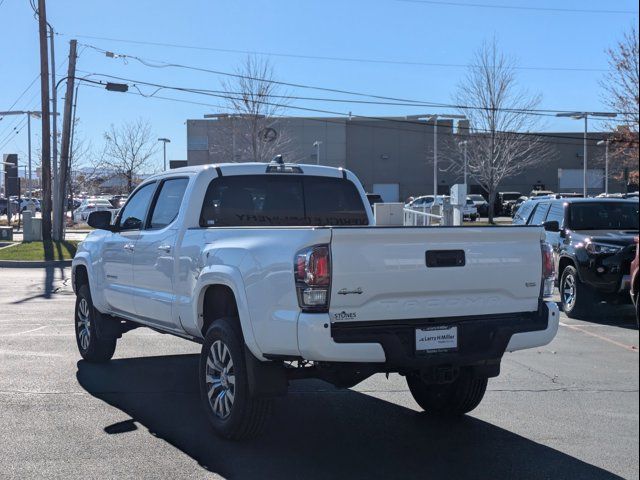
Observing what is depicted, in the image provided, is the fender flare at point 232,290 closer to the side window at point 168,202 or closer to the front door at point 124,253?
the side window at point 168,202

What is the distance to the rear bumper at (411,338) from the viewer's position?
4.60m

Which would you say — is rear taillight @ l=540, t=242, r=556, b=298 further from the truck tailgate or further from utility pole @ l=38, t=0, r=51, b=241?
utility pole @ l=38, t=0, r=51, b=241

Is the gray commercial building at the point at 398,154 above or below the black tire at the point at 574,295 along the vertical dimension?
above

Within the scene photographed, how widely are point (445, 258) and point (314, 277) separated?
0.92 metres

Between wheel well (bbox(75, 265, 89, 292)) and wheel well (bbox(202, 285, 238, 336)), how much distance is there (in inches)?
116

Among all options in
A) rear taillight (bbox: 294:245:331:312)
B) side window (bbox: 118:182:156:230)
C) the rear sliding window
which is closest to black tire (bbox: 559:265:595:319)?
the rear sliding window

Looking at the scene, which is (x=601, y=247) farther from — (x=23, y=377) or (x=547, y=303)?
(x=23, y=377)

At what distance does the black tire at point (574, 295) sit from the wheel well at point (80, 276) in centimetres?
714

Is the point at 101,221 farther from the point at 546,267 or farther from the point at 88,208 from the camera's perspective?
the point at 88,208

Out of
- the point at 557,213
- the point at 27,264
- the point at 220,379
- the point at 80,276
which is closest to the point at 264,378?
the point at 220,379

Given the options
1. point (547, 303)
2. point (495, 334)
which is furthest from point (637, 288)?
point (495, 334)

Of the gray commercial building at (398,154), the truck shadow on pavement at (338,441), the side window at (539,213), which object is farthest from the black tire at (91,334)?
the gray commercial building at (398,154)

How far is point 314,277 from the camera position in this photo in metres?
4.62

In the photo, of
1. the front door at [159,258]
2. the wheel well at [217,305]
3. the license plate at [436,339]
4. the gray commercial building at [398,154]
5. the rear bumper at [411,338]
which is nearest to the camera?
the rear bumper at [411,338]
